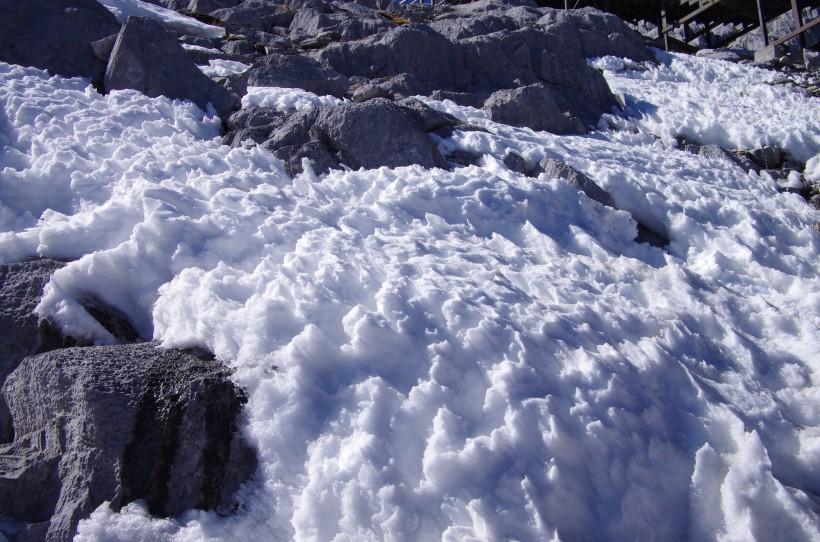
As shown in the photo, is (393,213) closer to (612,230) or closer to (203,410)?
(612,230)

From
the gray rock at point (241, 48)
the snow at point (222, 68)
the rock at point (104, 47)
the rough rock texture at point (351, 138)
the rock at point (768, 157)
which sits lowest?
the rock at point (768, 157)

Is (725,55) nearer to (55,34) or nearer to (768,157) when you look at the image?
(768,157)

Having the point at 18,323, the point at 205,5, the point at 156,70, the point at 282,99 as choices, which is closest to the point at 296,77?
the point at 282,99

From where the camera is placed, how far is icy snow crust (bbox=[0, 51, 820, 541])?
2.81 metres

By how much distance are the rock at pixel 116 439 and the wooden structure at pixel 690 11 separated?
21.0m

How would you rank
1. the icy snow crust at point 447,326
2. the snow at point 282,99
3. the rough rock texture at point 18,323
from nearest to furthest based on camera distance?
the icy snow crust at point 447,326
the rough rock texture at point 18,323
the snow at point 282,99

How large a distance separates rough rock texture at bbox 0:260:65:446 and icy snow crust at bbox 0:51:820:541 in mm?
142

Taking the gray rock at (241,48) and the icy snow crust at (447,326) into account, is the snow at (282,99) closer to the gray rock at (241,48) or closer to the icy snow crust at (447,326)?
the icy snow crust at (447,326)

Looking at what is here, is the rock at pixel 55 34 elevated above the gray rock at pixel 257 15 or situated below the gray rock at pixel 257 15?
above

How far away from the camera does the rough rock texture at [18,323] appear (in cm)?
345

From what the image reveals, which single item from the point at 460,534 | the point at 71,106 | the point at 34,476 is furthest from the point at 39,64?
the point at 460,534

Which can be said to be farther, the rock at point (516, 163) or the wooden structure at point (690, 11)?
the wooden structure at point (690, 11)

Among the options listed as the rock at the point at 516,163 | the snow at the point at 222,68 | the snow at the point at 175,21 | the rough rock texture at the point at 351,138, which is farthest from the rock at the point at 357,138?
the snow at the point at 175,21

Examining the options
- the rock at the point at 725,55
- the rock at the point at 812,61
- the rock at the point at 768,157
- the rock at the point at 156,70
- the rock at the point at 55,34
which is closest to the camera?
the rock at the point at 156,70
